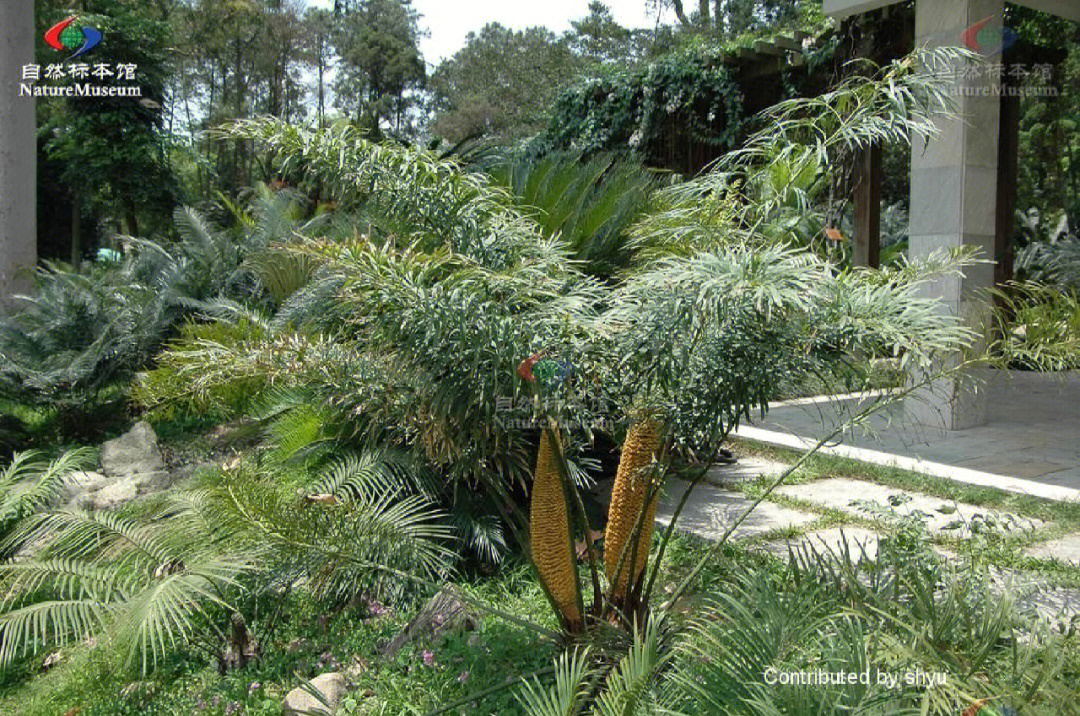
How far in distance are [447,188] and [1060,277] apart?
28.5ft

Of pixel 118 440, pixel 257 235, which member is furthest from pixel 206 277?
pixel 118 440

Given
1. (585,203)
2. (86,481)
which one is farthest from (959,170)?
(86,481)

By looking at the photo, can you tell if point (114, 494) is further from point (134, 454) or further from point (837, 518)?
point (837, 518)

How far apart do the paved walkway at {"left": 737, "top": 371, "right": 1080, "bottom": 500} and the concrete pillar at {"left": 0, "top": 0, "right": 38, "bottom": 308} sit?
719 cm

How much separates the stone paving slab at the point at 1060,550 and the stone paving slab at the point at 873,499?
159 millimetres

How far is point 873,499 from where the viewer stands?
4.43 metres

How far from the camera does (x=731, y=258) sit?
2389 millimetres

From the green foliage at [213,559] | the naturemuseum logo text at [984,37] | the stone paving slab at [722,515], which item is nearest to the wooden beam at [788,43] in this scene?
the naturemuseum logo text at [984,37]

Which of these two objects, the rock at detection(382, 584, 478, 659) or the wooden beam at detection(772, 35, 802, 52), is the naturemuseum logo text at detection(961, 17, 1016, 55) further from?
the rock at detection(382, 584, 478, 659)

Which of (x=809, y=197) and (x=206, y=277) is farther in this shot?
(x=206, y=277)

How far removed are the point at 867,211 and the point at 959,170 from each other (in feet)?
8.25

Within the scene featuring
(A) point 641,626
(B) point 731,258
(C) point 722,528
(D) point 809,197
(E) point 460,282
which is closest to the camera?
(B) point 731,258

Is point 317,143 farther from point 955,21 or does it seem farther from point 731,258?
point 955,21

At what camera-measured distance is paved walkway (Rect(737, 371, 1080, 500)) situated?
197 inches
